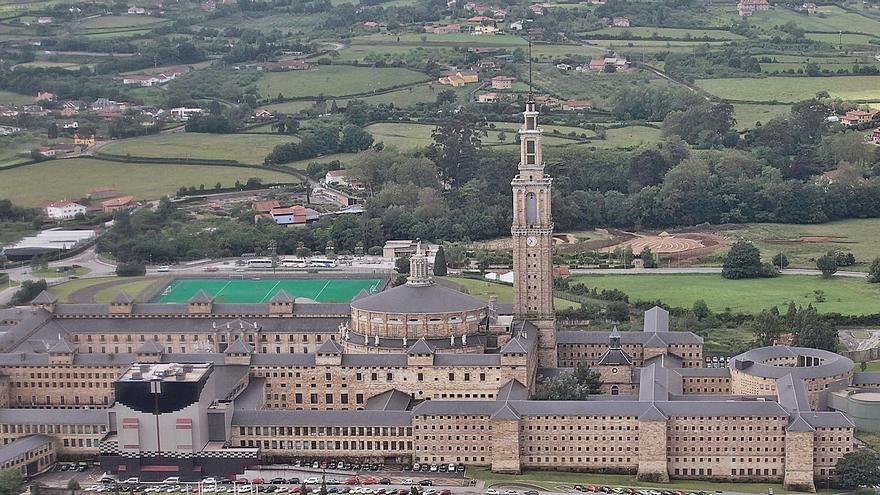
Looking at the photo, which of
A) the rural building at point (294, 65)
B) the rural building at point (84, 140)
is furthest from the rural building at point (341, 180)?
the rural building at point (294, 65)

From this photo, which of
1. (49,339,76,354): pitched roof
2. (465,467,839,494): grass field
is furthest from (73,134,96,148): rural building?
(465,467,839,494): grass field

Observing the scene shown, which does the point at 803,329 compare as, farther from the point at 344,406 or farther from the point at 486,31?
the point at 486,31

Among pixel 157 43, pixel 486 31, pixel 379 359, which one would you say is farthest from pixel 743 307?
pixel 157 43

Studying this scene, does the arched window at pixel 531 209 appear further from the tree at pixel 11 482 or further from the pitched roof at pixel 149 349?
the tree at pixel 11 482

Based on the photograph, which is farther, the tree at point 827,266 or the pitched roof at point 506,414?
the tree at point 827,266

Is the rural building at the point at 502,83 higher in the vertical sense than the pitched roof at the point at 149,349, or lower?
higher

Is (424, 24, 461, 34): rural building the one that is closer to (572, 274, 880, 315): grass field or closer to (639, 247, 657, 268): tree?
(639, 247, 657, 268): tree

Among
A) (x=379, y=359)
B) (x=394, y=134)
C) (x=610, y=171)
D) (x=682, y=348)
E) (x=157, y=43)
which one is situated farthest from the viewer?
(x=157, y=43)

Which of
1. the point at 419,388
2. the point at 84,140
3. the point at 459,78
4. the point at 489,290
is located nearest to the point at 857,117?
the point at 459,78

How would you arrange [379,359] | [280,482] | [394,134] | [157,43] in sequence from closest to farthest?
1. [280,482]
2. [379,359]
3. [394,134]
4. [157,43]
